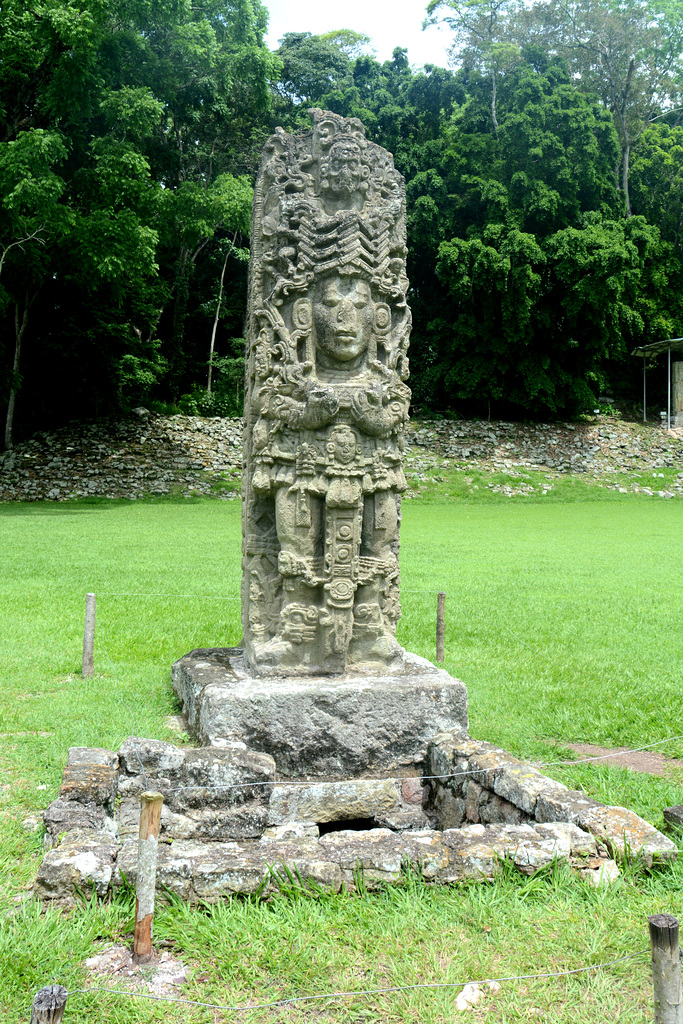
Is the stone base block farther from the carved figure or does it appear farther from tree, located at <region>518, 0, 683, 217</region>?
tree, located at <region>518, 0, 683, 217</region>

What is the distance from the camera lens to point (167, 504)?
2230 centimetres

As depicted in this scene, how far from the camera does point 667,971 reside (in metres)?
2.12

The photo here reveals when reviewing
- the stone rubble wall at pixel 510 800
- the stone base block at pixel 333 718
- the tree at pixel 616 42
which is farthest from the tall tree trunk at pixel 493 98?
the stone rubble wall at pixel 510 800

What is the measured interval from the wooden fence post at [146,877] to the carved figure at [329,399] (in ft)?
7.47

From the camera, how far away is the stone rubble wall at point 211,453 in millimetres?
23688

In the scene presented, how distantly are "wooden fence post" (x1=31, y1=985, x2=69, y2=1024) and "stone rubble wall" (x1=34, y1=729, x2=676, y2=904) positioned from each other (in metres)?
1.00

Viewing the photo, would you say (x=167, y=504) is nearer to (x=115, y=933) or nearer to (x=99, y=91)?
(x=99, y=91)

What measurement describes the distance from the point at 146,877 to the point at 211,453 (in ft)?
76.4

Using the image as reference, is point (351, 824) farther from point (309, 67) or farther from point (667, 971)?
point (309, 67)

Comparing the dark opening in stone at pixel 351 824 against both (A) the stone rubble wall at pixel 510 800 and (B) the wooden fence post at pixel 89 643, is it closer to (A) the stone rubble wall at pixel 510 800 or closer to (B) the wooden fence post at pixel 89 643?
(A) the stone rubble wall at pixel 510 800

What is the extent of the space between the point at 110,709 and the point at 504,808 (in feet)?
10.1

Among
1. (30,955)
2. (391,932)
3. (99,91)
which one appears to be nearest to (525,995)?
(391,932)

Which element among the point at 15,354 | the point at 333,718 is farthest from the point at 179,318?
the point at 333,718

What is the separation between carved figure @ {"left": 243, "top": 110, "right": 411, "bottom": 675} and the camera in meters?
5.13
